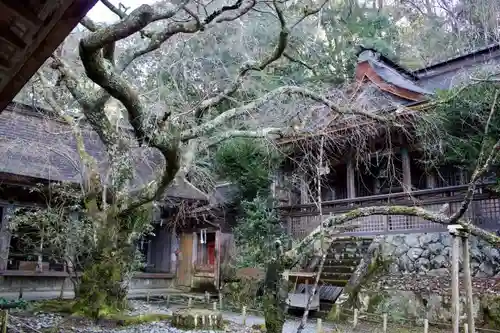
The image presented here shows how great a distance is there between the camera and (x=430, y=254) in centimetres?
1106

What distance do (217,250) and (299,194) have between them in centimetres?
380

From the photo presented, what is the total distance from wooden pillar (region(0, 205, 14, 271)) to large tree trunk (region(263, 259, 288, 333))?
9283mm

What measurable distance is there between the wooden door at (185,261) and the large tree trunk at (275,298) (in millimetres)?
10069

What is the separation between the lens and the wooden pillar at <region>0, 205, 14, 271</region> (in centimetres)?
1227

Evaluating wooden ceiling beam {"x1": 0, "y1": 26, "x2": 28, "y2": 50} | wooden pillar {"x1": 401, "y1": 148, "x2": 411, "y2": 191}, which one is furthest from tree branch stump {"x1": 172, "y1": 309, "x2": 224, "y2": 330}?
wooden ceiling beam {"x1": 0, "y1": 26, "x2": 28, "y2": 50}

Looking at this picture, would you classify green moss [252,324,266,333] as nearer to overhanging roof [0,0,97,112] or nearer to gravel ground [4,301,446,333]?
gravel ground [4,301,446,333]

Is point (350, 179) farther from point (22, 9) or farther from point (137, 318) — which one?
point (22, 9)

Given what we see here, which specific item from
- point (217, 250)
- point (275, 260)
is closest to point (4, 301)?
point (217, 250)

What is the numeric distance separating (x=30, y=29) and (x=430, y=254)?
11.3m

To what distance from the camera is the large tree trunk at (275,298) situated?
646 centimetres

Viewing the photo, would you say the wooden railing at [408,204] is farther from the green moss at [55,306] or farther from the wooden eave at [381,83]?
the green moss at [55,306]

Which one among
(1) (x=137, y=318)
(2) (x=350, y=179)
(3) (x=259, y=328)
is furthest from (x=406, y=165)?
(1) (x=137, y=318)

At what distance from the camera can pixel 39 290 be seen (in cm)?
1302

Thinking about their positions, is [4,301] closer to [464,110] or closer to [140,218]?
[140,218]
